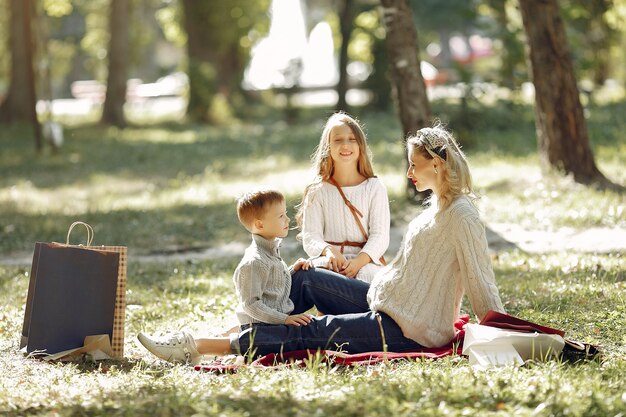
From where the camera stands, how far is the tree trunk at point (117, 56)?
2731 cm

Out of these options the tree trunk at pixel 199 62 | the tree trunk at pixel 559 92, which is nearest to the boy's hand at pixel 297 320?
the tree trunk at pixel 559 92

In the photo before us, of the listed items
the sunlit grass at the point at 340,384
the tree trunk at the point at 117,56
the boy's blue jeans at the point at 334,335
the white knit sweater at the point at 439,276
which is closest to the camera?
the sunlit grass at the point at 340,384

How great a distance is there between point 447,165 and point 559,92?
24.0 feet

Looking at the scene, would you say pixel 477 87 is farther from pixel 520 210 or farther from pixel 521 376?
pixel 521 376

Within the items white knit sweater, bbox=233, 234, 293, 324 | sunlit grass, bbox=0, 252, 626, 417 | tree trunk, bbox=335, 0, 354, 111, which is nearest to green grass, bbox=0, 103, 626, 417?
sunlit grass, bbox=0, 252, 626, 417

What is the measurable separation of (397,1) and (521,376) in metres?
7.56

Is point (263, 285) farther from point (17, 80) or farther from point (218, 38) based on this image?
point (218, 38)

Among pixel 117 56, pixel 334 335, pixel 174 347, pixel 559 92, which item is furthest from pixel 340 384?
pixel 117 56

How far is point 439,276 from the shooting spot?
18.3 ft

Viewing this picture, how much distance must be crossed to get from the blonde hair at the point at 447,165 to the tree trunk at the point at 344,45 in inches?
762

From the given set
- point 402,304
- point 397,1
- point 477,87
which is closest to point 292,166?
point 477,87

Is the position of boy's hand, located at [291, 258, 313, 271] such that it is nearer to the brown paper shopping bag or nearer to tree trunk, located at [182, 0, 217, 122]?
the brown paper shopping bag

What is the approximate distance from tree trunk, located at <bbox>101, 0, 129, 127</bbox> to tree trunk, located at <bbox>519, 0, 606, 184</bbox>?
16814 mm

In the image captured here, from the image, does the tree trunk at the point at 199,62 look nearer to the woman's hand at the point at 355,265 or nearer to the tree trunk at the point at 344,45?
the tree trunk at the point at 344,45
